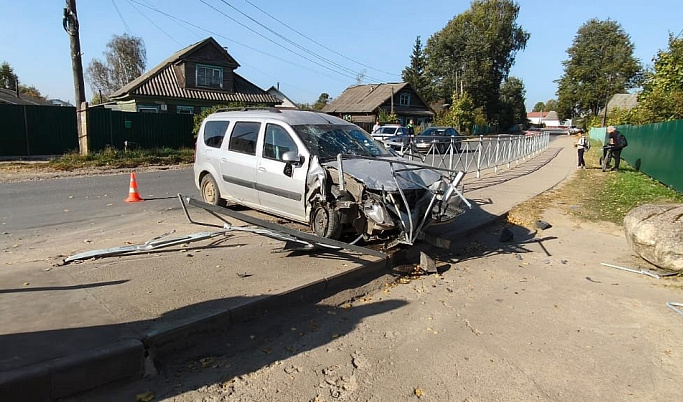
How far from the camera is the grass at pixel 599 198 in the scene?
8984mm

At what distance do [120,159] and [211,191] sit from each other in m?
11.1

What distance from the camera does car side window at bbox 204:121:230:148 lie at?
7.50 metres

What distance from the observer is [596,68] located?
73.9m

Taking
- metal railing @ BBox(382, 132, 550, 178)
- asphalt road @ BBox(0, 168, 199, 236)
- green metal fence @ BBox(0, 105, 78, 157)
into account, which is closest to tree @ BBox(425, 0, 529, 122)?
metal railing @ BBox(382, 132, 550, 178)

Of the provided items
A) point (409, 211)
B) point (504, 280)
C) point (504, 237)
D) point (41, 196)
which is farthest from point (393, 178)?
point (41, 196)

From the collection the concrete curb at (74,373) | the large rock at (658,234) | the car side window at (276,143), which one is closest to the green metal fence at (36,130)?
the car side window at (276,143)

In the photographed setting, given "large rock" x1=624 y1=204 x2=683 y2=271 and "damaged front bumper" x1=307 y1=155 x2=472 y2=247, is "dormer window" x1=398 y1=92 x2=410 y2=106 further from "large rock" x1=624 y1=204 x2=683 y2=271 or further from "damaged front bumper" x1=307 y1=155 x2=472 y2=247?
"damaged front bumper" x1=307 y1=155 x2=472 y2=247

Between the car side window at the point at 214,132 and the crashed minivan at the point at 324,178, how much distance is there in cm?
2

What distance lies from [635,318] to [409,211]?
2486mm

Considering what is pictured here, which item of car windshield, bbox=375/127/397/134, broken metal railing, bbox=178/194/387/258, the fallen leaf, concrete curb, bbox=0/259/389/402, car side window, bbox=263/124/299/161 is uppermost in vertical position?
car windshield, bbox=375/127/397/134

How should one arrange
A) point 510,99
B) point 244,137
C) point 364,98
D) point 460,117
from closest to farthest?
point 244,137, point 364,98, point 460,117, point 510,99

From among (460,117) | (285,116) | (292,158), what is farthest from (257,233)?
(460,117)

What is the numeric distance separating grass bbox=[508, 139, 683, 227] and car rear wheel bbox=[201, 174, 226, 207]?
5.56 meters

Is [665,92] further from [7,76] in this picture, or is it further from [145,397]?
[7,76]
